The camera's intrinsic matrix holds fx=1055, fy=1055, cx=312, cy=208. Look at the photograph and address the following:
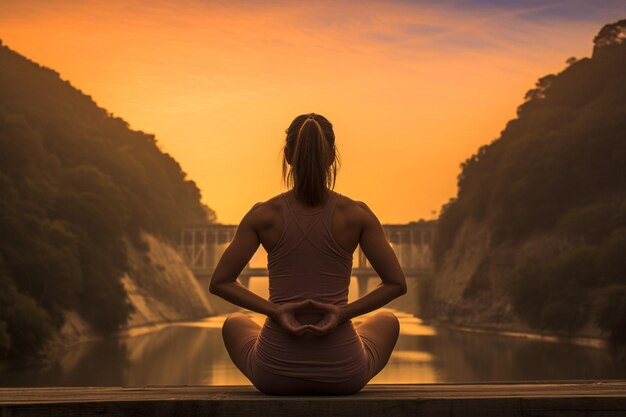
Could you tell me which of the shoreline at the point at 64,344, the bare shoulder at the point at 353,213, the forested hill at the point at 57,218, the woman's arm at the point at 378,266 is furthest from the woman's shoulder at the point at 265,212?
the forested hill at the point at 57,218

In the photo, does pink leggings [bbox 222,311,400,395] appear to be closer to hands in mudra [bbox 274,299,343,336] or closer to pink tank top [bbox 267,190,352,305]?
hands in mudra [bbox 274,299,343,336]

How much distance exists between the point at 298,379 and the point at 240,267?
0.72 meters

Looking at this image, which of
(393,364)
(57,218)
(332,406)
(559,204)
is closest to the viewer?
(332,406)

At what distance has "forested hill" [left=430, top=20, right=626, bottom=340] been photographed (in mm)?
65000

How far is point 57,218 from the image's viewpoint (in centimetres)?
6931

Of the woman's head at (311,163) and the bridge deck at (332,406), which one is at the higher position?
the woman's head at (311,163)

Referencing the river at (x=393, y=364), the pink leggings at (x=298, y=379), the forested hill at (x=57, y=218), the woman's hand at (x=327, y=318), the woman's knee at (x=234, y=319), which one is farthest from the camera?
the forested hill at (x=57, y=218)

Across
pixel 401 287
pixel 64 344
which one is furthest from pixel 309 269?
pixel 64 344

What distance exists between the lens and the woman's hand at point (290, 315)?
5786 millimetres

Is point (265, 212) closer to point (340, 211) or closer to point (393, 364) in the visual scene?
point (340, 211)

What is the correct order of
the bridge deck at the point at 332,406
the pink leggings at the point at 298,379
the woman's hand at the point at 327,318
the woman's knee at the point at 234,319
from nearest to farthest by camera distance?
the bridge deck at the point at 332,406, the woman's hand at the point at 327,318, the pink leggings at the point at 298,379, the woman's knee at the point at 234,319

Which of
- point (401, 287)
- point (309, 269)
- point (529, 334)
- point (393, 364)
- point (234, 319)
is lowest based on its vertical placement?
point (529, 334)

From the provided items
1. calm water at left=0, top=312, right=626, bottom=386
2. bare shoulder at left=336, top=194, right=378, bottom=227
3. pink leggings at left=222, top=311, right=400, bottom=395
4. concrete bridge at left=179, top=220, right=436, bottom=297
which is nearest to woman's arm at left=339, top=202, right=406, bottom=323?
bare shoulder at left=336, top=194, right=378, bottom=227

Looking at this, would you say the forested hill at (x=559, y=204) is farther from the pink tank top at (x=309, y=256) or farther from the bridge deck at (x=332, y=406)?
the bridge deck at (x=332, y=406)
